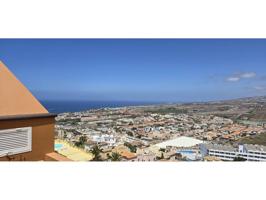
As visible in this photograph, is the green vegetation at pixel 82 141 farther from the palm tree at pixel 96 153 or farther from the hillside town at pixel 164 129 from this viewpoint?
the palm tree at pixel 96 153

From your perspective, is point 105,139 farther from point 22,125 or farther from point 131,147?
point 22,125

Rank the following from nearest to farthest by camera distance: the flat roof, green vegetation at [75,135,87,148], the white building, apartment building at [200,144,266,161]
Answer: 1. apartment building at [200,144,266,161]
2. green vegetation at [75,135,87,148]
3. the white building
4. the flat roof

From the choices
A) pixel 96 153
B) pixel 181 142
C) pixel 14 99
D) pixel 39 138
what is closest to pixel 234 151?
pixel 181 142

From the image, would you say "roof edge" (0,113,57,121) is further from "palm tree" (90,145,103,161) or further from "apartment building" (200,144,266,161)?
"apartment building" (200,144,266,161)

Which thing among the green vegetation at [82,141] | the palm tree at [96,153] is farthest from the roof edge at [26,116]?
the green vegetation at [82,141]

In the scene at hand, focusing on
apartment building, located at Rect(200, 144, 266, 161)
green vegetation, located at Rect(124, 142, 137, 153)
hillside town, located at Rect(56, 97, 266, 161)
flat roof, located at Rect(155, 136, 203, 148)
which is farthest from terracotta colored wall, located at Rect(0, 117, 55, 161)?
flat roof, located at Rect(155, 136, 203, 148)
